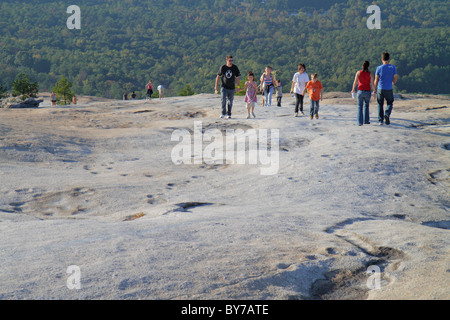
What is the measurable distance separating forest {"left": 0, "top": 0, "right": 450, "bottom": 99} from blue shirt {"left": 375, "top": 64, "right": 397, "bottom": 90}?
164 feet

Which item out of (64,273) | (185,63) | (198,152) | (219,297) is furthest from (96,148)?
(185,63)

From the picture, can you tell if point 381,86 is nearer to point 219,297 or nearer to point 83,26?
point 219,297

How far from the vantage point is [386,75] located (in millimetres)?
11469

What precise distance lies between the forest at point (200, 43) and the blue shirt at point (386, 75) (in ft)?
164

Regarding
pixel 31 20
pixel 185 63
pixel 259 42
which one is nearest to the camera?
pixel 185 63

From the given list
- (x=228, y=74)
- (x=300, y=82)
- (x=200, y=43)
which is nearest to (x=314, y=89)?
(x=300, y=82)

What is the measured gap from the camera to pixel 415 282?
10.5 ft

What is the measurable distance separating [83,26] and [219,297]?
145 meters

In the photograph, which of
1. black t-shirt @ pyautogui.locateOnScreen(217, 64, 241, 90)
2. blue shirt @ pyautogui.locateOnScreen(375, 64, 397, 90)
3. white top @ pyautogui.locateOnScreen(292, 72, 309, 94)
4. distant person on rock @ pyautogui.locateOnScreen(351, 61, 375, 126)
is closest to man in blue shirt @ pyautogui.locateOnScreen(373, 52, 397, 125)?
blue shirt @ pyautogui.locateOnScreen(375, 64, 397, 90)

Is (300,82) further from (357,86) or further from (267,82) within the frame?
(267,82)

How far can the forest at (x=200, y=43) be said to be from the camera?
87438mm

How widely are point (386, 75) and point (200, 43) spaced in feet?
438

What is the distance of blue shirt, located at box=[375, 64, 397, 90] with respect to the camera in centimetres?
1138
